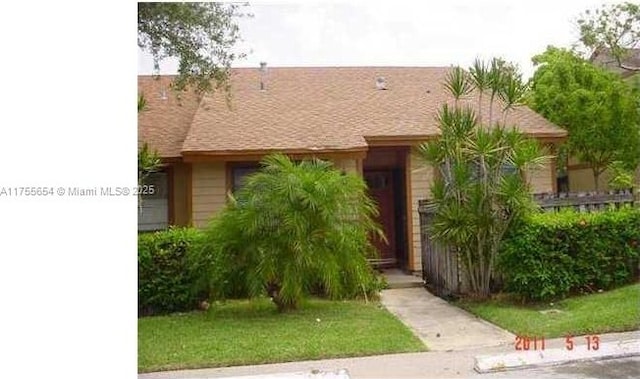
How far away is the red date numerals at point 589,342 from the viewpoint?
5.23 m

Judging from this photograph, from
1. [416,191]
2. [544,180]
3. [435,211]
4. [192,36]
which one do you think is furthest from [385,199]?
[192,36]

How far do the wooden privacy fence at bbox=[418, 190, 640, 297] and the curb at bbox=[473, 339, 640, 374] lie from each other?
7.52 ft

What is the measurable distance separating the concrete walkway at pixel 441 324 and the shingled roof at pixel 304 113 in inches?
97.8

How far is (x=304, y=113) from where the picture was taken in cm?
1020

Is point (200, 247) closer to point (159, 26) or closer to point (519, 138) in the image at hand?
point (159, 26)

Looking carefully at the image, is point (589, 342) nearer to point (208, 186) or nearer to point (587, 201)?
point (587, 201)

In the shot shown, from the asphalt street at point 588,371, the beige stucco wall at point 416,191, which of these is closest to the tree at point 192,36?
the beige stucco wall at point 416,191

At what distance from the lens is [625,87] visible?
470 inches

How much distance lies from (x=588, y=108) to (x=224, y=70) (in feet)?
25.7

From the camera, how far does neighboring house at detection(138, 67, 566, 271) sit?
9250 mm

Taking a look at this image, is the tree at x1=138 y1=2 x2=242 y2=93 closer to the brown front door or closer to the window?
the window
